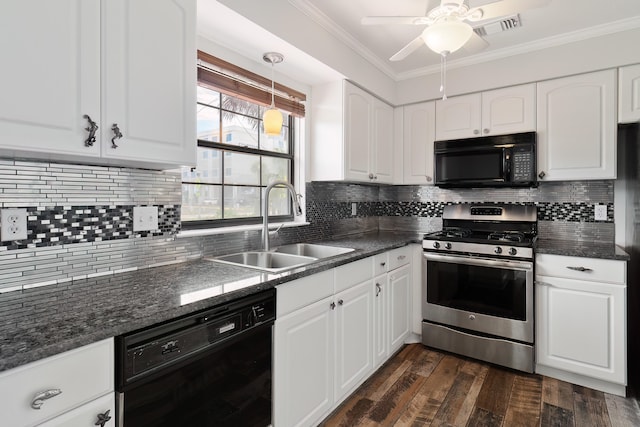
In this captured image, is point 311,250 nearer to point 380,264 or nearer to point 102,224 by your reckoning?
point 380,264

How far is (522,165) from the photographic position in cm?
260

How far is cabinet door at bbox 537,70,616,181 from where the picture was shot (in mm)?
2363

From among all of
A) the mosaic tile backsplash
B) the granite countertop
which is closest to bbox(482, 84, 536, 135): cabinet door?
the mosaic tile backsplash

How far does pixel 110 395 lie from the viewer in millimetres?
908

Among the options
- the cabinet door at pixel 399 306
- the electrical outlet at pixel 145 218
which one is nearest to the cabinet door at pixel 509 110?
the cabinet door at pixel 399 306

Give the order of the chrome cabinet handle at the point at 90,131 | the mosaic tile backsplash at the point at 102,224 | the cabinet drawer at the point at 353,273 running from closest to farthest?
1. the chrome cabinet handle at the point at 90,131
2. the mosaic tile backsplash at the point at 102,224
3. the cabinet drawer at the point at 353,273

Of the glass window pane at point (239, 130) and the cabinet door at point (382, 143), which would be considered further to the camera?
the cabinet door at point (382, 143)

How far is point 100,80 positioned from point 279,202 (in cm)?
155

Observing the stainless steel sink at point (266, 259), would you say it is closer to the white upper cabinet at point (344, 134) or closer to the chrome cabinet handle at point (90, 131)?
the white upper cabinet at point (344, 134)

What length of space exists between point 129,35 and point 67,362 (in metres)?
1.10

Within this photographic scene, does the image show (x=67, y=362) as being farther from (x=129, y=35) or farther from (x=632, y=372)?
(x=632, y=372)

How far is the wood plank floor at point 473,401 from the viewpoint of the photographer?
188 cm

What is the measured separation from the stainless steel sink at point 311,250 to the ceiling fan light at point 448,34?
4.21 ft

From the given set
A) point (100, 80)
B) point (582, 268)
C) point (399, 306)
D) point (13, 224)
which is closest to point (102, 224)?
point (13, 224)
